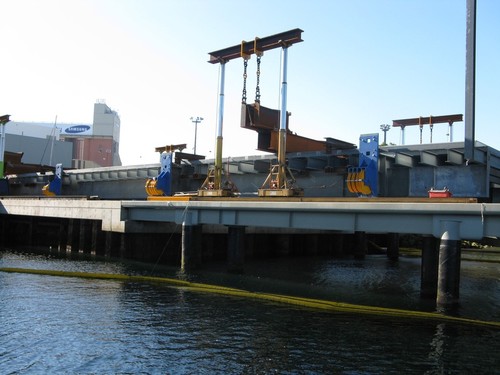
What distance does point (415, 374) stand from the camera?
1171cm

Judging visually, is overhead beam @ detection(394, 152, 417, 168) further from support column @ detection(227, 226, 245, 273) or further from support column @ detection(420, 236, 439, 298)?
support column @ detection(227, 226, 245, 273)

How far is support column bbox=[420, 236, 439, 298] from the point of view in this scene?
22.1 m

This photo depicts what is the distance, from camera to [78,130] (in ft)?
451

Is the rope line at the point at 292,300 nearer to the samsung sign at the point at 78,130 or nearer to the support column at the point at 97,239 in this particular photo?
the support column at the point at 97,239

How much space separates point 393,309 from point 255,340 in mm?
7564

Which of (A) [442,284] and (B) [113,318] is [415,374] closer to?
(A) [442,284]

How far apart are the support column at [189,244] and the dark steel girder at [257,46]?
11.7 metres

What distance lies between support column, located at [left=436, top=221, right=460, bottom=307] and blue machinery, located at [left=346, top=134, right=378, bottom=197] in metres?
10.1

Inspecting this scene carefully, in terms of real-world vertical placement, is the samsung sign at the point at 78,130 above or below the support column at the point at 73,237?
above

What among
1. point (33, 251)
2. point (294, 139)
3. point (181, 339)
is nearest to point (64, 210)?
point (33, 251)

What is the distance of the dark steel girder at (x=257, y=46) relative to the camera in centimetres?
2960

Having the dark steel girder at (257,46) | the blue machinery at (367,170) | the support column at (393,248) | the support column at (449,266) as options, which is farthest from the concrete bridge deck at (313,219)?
the support column at (393,248)

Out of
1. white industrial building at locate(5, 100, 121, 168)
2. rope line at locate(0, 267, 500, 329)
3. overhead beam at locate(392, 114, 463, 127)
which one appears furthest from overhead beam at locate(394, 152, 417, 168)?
white industrial building at locate(5, 100, 121, 168)

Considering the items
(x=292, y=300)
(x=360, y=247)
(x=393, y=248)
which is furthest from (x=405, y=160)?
(x=393, y=248)
